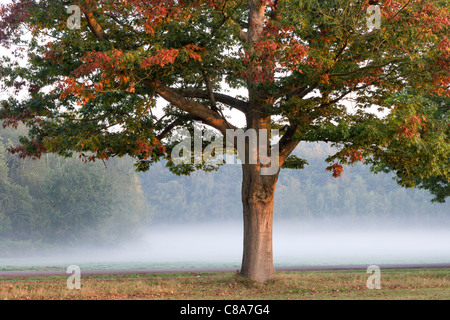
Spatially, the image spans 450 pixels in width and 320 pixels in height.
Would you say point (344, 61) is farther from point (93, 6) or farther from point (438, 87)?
point (93, 6)

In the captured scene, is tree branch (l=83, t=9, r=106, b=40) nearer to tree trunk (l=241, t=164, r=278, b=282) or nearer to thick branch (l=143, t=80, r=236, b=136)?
thick branch (l=143, t=80, r=236, b=136)

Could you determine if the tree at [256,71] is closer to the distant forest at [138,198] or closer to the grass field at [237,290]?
the grass field at [237,290]

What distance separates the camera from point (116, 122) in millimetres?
16453

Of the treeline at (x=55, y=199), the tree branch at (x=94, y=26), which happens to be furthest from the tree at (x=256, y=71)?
the treeline at (x=55, y=199)

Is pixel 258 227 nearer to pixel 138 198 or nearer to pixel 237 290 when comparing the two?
pixel 237 290

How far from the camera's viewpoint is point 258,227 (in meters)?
15.8

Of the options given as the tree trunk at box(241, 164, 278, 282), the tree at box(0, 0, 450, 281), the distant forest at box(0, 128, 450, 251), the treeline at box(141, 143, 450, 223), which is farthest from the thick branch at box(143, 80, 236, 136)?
the treeline at box(141, 143, 450, 223)

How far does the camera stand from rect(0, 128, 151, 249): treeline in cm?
5178

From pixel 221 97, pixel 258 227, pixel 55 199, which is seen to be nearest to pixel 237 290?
pixel 258 227

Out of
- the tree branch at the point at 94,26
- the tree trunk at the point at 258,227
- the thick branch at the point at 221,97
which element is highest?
the tree branch at the point at 94,26

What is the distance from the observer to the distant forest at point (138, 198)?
52.8m

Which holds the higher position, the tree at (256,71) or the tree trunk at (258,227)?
the tree at (256,71)

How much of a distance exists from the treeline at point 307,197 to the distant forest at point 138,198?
18 cm
